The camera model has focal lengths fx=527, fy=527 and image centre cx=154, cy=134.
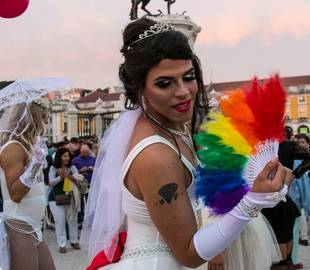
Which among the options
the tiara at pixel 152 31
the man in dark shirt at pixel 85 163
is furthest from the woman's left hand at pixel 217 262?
the man in dark shirt at pixel 85 163

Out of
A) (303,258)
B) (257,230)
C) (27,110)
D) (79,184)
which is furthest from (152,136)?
→ (79,184)

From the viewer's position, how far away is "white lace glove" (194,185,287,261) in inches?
61.2

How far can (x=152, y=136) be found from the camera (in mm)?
1715

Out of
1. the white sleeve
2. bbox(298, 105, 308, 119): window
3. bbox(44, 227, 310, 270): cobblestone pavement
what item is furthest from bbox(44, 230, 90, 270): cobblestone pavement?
bbox(298, 105, 308, 119): window

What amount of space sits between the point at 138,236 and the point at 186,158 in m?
0.31

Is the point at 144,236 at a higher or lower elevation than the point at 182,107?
lower

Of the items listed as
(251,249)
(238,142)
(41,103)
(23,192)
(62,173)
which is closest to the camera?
(238,142)

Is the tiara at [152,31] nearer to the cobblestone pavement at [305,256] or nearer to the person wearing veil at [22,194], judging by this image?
the person wearing veil at [22,194]

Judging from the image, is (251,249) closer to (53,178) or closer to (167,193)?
(167,193)

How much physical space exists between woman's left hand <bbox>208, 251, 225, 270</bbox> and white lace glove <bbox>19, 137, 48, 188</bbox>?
155cm

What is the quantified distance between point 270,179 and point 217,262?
0.93 m

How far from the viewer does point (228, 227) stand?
158 cm

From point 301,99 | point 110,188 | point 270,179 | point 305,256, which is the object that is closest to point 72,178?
point 305,256

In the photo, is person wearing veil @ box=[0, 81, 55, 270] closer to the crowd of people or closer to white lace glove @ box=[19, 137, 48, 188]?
white lace glove @ box=[19, 137, 48, 188]
